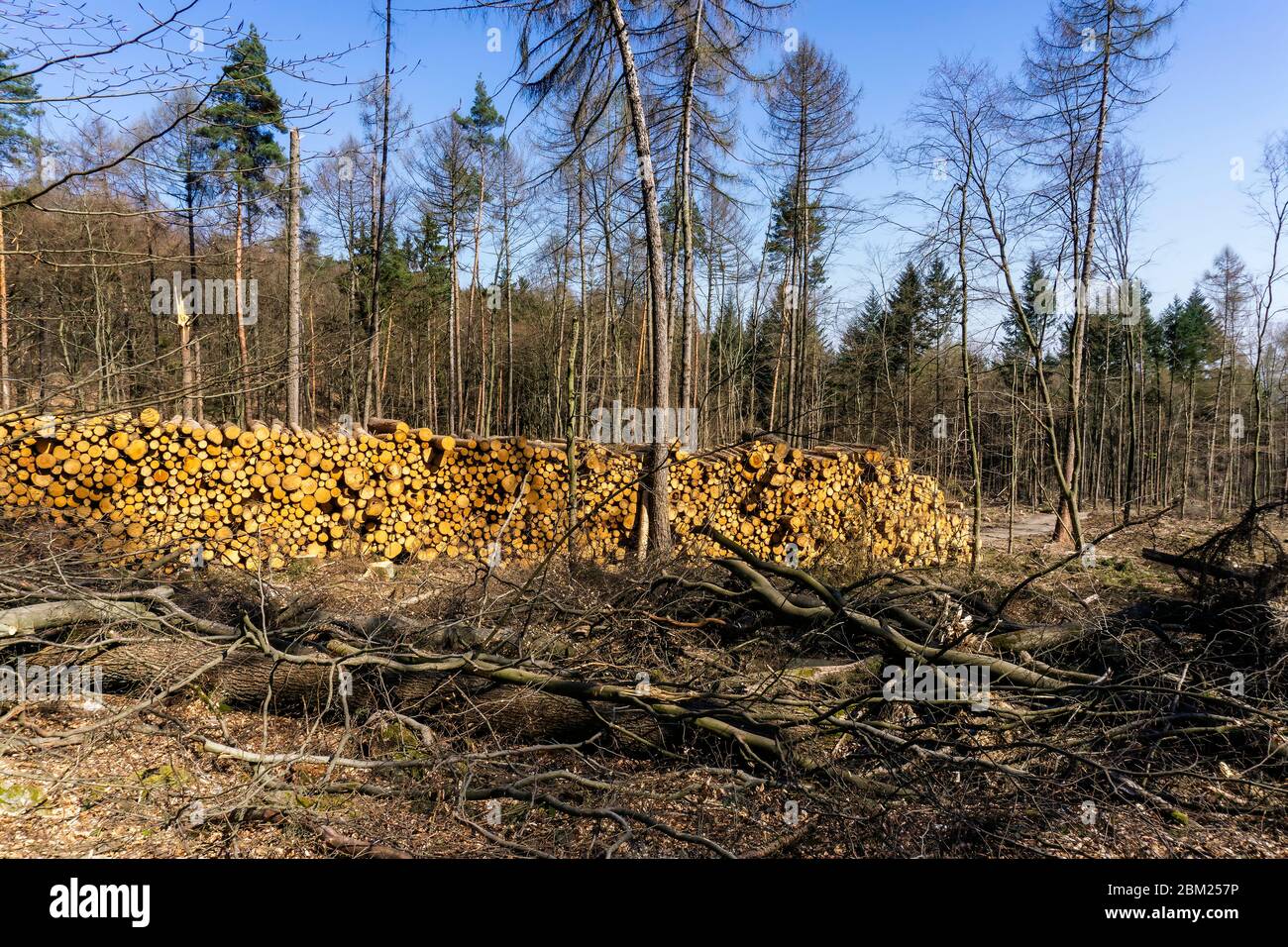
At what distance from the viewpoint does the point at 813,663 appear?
15.5 ft

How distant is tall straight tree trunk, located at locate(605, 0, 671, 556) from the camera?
8.44 m

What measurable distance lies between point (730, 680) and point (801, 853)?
1411 millimetres

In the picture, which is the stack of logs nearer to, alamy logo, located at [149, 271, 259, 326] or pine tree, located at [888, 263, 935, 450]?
alamy logo, located at [149, 271, 259, 326]

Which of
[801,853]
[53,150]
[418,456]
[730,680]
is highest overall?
[53,150]

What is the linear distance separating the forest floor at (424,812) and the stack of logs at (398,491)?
3113 millimetres

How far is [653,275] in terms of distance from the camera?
8547 mm

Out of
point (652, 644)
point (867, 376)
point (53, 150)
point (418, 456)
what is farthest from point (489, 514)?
point (867, 376)

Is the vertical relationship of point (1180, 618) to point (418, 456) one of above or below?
below

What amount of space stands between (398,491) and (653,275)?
14.4ft

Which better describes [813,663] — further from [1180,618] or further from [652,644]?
[1180,618]
